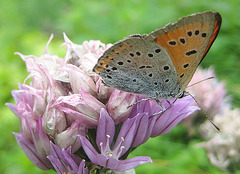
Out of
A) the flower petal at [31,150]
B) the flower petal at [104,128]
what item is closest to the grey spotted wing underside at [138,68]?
the flower petal at [104,128]

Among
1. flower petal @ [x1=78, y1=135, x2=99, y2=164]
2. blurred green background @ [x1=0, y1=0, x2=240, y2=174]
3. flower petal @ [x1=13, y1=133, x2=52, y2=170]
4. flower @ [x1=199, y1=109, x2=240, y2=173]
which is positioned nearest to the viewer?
flower petal @ [x1=78, y1=135, x2=99, y2=164]

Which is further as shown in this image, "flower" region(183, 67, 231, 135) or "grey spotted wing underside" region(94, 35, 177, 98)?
"flower" region(183, 67, 231, 135)

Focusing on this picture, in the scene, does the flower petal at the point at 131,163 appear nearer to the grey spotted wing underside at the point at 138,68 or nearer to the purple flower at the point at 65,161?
the purple flower at the point at 65,161

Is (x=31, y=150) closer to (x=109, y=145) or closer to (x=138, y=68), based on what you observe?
(x=109, y=145)

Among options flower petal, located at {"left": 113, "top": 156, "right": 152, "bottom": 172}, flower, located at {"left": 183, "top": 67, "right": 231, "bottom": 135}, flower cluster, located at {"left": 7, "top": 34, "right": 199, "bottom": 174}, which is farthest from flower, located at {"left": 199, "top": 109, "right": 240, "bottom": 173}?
flower petal, located at {"left": 113, "top": 156, "right": 152, "bottom": 172}

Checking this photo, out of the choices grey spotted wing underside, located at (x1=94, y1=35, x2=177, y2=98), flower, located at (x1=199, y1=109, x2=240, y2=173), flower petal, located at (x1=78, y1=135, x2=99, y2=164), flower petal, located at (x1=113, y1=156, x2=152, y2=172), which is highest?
grey spotted wing underside, located at (x1=94, y1=35, x2=177, y2=98)

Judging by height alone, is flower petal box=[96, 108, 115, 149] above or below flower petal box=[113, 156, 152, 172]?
above

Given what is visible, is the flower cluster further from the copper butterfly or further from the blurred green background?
the blurred green background

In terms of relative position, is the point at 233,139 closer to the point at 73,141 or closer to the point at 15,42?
the point at 73,141
